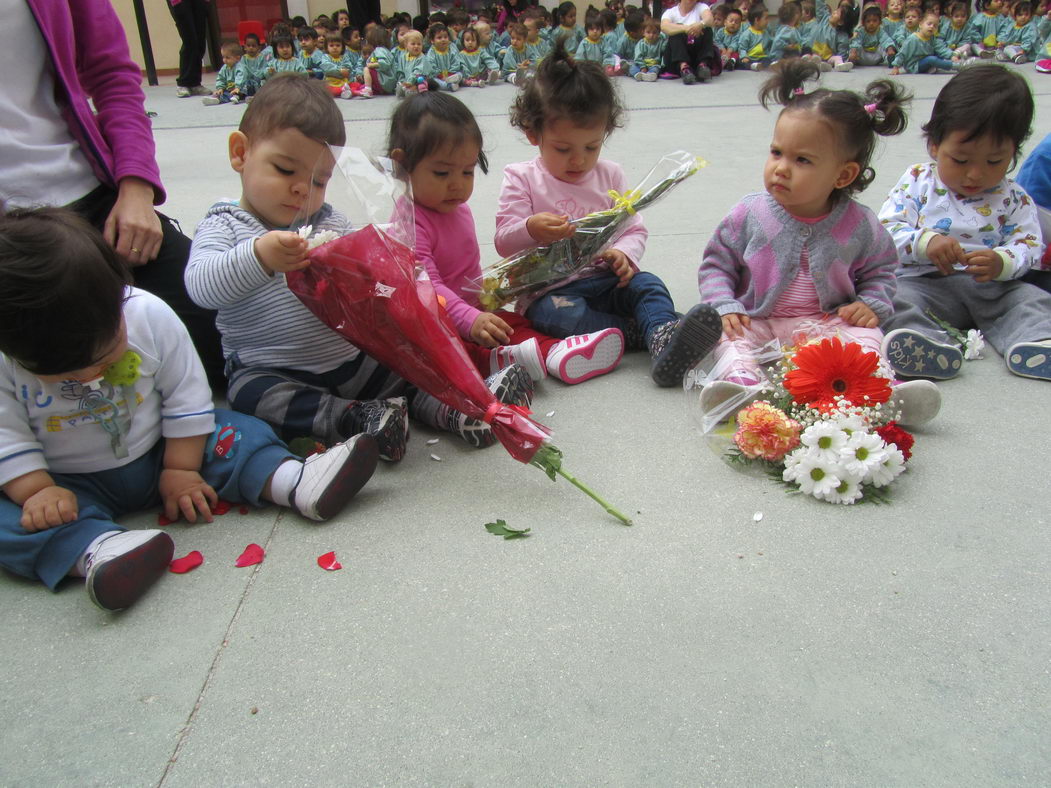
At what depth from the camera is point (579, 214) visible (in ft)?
8.59

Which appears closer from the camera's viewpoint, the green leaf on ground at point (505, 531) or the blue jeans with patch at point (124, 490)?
the blue jeans with patch at point (124, 490)

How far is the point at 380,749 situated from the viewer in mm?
1206

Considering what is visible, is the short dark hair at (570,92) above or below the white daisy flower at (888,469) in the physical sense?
above

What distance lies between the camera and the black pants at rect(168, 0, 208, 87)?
9258 millimetres

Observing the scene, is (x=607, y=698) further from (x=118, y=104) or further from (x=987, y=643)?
(x=118, y=104)

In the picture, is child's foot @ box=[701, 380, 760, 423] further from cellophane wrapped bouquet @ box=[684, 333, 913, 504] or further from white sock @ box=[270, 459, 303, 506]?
white sock @ box=[270, 459, 303, 506]

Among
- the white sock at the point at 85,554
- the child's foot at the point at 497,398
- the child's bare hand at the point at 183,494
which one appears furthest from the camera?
the child's foot at the point at 497,398

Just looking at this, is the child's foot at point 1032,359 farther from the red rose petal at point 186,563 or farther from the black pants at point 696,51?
the black pants at point 696,51

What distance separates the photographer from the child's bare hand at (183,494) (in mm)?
1742

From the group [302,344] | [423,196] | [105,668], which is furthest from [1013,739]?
[423,196]

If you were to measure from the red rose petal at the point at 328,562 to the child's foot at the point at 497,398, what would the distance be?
536 mm

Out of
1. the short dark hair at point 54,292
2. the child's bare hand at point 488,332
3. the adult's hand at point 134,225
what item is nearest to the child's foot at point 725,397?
the child's bare hand at point 488,332

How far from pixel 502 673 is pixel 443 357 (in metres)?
0.77

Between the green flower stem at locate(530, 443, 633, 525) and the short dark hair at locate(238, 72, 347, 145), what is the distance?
962mm
